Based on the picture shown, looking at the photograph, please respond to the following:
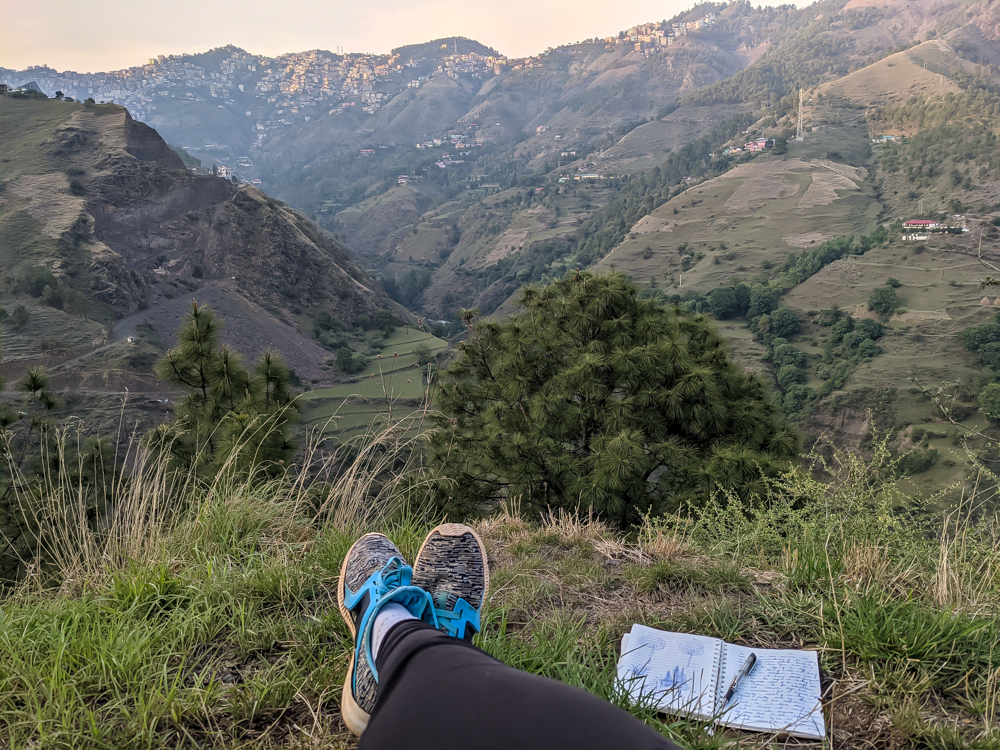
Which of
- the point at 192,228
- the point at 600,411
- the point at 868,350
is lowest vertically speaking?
the point at 868,350

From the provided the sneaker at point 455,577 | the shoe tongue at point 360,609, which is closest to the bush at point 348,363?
the sneaker at point 455,577

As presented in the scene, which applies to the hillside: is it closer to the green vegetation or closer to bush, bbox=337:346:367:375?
bush, bbox=337:346:367:375

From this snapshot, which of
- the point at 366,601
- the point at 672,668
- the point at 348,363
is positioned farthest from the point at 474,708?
the point at 348,363

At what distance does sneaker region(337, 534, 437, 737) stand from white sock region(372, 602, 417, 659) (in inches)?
0.5

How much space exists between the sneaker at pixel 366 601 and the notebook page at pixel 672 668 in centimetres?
57

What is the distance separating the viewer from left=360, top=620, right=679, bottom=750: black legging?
835 mm

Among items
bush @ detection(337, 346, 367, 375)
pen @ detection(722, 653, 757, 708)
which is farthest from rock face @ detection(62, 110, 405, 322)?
pen @ detection(722, 653, 757, 708)

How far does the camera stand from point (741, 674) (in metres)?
1.54

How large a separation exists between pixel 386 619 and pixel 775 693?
3.36 ft

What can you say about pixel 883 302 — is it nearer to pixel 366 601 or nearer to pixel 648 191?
pixel 366 601

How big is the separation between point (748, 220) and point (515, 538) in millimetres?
76514

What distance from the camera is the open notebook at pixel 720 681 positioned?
4.60ft

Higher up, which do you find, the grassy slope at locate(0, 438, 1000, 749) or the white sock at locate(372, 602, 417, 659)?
the white sock at locate(372, 602, 417, 659)

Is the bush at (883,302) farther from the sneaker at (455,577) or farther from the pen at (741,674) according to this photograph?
the sneaker at (455,577)
